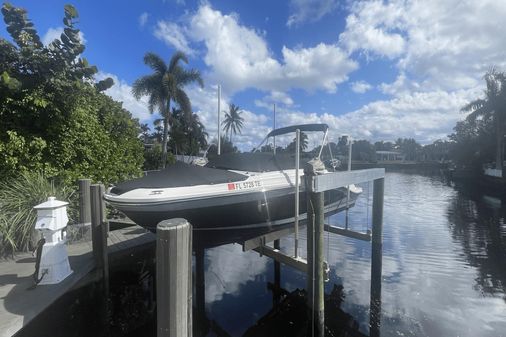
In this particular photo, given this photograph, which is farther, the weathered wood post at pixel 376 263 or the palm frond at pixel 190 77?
the palm frond at pixel 190 77

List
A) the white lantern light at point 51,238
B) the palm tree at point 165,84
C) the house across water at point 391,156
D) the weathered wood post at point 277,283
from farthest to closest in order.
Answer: the house across water at point 391,156, the palm tree at point 165,84, the weathered wood post at point 277,283, the white lantern light at point 51,238

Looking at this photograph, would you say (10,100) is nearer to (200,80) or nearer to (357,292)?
(357,292)

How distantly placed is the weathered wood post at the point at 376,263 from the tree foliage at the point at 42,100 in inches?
278

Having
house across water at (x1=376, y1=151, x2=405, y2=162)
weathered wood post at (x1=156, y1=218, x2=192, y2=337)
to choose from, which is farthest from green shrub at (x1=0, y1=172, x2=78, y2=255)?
house across water at (x1=376, y1=151, x2=405, y2=162)

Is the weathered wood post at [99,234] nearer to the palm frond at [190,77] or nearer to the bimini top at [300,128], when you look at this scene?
the bimini top at [300,128]

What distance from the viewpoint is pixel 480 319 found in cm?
493

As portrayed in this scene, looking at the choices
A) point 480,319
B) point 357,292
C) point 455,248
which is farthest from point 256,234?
point 455,248

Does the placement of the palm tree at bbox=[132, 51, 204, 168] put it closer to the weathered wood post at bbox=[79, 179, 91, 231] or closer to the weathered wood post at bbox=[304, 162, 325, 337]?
the weathered wood post at bbox=[79, 179, 91, 231]

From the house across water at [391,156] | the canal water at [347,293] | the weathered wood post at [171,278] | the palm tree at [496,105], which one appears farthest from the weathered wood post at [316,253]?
the house across water at [391,156]

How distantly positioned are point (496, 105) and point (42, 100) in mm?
35581

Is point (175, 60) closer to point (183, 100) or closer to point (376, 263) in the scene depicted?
point (183, 100)

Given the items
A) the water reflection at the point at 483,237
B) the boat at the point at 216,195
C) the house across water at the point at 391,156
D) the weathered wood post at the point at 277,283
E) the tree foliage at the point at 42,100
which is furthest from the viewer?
the house across water at the point at 391,156

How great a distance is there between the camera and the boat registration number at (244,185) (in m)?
4.88

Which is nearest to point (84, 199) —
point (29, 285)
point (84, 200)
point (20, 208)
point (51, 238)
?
point (84, 200)
